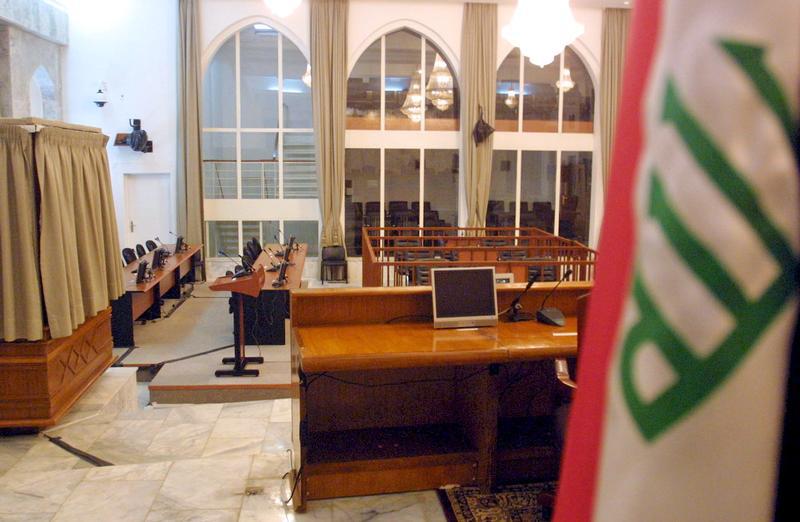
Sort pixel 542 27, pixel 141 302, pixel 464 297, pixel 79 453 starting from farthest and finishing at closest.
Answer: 1. pixel 141 302
2. pixel 542 27
3. pixel 79 453
4. pixel 464 297

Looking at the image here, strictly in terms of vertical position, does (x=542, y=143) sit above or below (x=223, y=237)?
above

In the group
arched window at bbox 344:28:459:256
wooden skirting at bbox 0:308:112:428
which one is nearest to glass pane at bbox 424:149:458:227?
arched window at bbox 344:28:459:256

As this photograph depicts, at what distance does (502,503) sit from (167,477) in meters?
1.67

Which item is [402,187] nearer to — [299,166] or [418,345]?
[299,166]

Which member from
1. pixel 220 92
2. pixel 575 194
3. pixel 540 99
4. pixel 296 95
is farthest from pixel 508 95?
pixel 220 92

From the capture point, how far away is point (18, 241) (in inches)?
150

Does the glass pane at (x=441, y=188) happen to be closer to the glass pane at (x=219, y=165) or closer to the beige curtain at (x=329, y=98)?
the beige curtain at (x=329, y=98)

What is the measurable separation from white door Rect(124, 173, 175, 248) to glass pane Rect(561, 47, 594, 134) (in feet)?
24.2

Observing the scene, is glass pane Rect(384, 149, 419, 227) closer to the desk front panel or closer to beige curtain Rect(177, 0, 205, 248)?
beige curtain Rect(177, 0, 205, 248)

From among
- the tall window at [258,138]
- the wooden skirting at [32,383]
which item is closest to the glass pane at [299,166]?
the tall window at [258,138]

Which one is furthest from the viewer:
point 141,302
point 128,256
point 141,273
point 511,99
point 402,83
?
point 511,99

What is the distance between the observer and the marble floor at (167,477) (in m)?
2.82

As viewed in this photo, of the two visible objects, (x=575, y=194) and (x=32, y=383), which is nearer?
(x=32, y=383)

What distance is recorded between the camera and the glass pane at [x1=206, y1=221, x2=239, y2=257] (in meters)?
11.5
